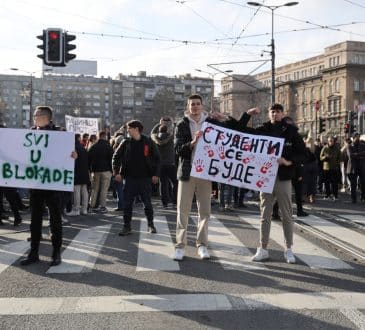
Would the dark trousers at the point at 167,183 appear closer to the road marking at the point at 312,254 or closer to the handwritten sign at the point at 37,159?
the road marking at the point at 312,254

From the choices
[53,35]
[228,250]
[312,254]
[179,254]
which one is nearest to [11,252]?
[179,254]

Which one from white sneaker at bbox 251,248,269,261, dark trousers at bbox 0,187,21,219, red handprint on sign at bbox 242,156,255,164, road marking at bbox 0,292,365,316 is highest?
red handprint on sign at bbox 242,156,255,164

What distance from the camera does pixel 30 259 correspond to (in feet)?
23.4

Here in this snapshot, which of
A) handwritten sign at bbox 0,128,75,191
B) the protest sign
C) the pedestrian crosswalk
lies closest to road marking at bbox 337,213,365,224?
the pedestrian crosswalk

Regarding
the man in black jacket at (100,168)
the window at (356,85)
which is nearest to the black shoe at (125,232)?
the man in black jacket at (100,168)

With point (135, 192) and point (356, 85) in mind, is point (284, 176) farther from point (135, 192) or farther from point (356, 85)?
point (356, 85)

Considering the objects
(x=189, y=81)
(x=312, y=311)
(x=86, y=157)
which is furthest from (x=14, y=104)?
(x=312, y=311)

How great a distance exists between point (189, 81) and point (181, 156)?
13975 cm

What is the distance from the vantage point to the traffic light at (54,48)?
1673 centimetres

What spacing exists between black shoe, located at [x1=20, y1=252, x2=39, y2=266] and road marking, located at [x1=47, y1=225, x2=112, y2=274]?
351 mm

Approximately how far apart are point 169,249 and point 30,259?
6.59ft

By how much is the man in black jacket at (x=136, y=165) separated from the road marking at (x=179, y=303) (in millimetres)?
3994

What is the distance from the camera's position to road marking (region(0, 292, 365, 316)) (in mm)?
5207

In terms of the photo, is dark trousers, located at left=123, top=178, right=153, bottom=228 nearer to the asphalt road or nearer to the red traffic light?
the asphalt road
